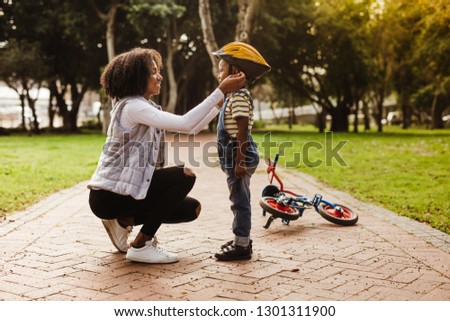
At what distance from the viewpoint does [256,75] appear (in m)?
4.56

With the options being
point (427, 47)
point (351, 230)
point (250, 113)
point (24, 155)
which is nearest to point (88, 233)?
point (250, 113)

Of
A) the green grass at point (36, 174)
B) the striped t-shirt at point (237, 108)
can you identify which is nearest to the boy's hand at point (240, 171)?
the striped t-shirt at point (237, 108)

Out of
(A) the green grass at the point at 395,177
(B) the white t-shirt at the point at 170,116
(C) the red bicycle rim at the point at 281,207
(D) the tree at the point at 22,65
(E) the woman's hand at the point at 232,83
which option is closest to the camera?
(B) the white t-shirt at the point at 170,116

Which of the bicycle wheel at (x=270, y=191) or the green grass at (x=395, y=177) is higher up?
the bicycle wheel at (x=270, y=191)

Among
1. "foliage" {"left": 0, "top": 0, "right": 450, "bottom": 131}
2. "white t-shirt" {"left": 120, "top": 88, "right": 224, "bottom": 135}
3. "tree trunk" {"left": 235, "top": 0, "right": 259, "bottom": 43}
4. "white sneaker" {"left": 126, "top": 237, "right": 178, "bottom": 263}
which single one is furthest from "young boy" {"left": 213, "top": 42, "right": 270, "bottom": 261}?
"foliage" {"left": 0, "top": 0, "right": 450, "bottom": 131}

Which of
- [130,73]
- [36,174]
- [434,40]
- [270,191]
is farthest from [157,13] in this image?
[130,73]

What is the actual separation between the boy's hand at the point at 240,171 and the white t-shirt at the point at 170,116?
1.50 ft

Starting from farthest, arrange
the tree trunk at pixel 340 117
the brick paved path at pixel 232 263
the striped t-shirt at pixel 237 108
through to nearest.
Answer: the tree trunk at pixel 340 117
the striped t-shirt at pixel 237 108
the brick paved path at pixel 232 263

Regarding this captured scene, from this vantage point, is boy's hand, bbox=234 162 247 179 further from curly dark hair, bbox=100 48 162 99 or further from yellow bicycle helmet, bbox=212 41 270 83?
curly dark hair, bbox=100 48 162 99

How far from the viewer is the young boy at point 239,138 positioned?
176 inches

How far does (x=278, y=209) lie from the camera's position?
19.9 feet

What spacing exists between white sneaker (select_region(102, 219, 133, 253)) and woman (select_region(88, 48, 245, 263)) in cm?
10

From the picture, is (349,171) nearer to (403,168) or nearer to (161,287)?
(403,168)

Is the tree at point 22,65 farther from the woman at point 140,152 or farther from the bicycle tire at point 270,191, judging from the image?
the woman at point 140,152
